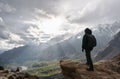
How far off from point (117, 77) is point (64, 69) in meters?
9.34

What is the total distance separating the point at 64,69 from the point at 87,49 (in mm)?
8164

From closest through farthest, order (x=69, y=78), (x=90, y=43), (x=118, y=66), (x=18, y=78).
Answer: (x=90, y=43) → (x=69, y=78) → (x=118, y=66) → (x=18, y=78)

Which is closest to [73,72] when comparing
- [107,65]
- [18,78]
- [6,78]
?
[107,65]

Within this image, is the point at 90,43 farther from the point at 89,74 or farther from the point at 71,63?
the point at 71,63

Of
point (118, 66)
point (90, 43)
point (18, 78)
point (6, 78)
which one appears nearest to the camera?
point (90, 43)

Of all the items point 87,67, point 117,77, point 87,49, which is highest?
point 87,49

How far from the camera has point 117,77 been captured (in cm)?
3497

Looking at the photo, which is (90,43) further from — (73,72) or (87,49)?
(73,72)

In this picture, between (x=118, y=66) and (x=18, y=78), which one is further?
(x=18, y=78)

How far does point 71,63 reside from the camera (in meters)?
38.0

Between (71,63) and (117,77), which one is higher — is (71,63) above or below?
above

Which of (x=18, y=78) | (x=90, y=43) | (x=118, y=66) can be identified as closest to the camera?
(x=90, y=43)

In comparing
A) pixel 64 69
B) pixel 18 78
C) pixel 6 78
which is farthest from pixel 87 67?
pixel 18 78

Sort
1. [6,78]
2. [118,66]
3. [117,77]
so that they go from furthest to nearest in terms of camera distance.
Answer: [6,78] → [118,66] → [117,77]
